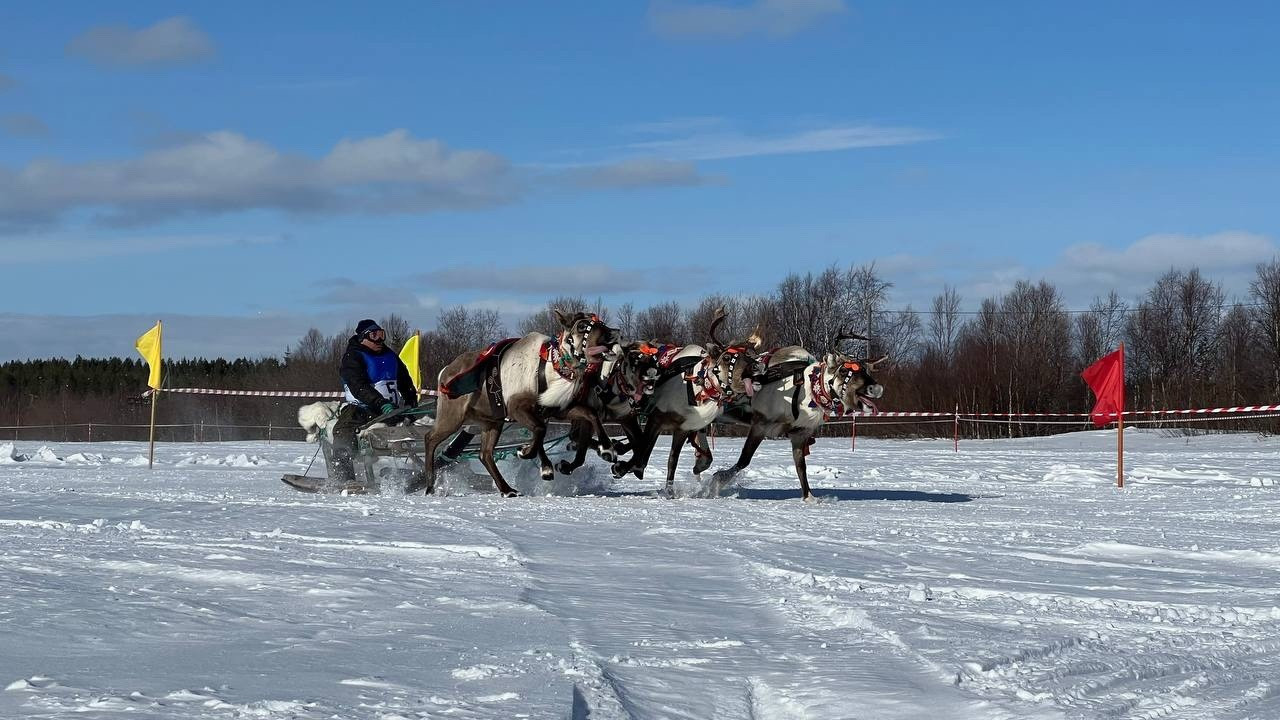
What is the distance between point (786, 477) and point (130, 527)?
11782 millimetres

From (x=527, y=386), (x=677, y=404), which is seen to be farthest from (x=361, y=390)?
(x=677, y=404)

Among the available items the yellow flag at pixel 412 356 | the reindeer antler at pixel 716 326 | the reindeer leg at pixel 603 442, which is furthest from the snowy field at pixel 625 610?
the yellow flag at pixel 412 356

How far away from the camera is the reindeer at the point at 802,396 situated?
14.4m

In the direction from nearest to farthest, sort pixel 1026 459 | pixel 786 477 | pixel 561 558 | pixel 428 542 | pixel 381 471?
pixel 561 558 < pixel 428 542 < pixel 381 471 < pixel 786 477 < pixel 1026 459

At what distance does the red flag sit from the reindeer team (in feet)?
19.6

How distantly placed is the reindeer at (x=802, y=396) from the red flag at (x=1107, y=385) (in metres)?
5.84

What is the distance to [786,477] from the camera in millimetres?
20328

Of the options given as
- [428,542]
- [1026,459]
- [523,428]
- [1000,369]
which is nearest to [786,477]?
[523,428]

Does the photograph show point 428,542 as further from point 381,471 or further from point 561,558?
point 381,471

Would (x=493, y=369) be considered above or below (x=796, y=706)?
above

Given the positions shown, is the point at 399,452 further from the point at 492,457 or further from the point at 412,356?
the point at 412,356

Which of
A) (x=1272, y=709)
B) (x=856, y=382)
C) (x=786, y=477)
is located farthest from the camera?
(x=786, y=477)

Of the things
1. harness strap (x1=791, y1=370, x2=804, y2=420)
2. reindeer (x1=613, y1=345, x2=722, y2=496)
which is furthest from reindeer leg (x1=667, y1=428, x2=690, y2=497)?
harness strap (x1=791, y1=370, x2=804, y2=420)

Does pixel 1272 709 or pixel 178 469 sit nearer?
pixel 1272 709
